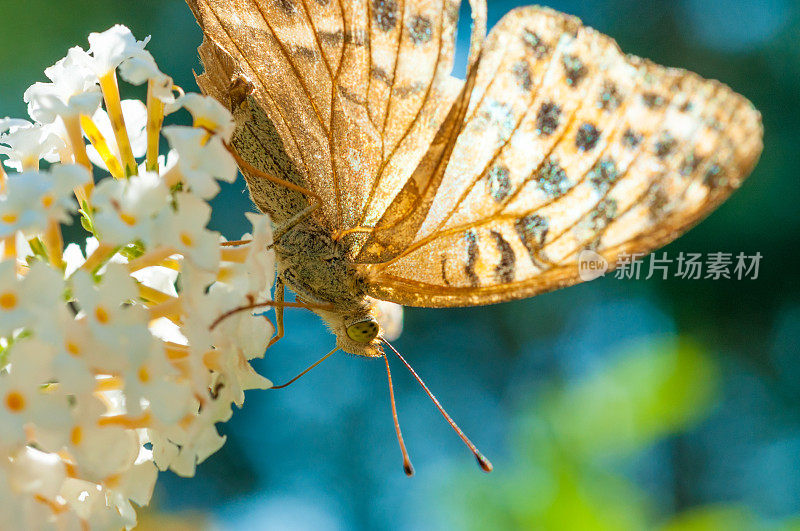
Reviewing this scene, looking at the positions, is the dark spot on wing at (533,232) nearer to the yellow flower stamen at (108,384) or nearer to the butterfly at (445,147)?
the butterfly at (445,147)

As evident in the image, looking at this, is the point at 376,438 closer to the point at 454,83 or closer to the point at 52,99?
the point at 454,83

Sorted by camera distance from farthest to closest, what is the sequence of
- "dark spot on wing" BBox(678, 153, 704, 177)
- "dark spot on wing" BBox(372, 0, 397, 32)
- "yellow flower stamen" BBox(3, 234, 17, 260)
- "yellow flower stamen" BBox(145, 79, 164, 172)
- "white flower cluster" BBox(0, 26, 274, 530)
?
"dark spot on wing" BBox(372, 0, 397, 32), "dark spot on wing" BBox(678, 153, 704, 177), "yellow flower stamen" BBox(145, 79, 164, 172), "yellow flower stamen" BBox(3, 234, 17, 260), "white flower cluster" BBox(0, 26, 274, 530)

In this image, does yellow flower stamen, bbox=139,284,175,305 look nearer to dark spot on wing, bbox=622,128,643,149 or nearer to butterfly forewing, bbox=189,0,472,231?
butterfly forewing, bbox=189,0,472,231

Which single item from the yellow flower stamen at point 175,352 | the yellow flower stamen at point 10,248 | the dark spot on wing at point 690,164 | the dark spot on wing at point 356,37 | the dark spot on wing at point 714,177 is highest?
the dark spot on wing at point 356,37

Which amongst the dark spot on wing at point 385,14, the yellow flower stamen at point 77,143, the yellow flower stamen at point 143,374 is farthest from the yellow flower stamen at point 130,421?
the dark spot on wing at point 385,14

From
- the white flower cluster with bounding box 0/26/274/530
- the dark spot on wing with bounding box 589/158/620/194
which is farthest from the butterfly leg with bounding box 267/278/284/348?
the dark spot on wing with bounding box 589/158/620/194

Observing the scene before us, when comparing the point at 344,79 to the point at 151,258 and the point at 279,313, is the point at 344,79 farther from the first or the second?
the point at 151,258

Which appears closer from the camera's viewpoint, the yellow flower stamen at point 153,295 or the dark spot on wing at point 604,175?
the yellow flower stamen at point 153,295
